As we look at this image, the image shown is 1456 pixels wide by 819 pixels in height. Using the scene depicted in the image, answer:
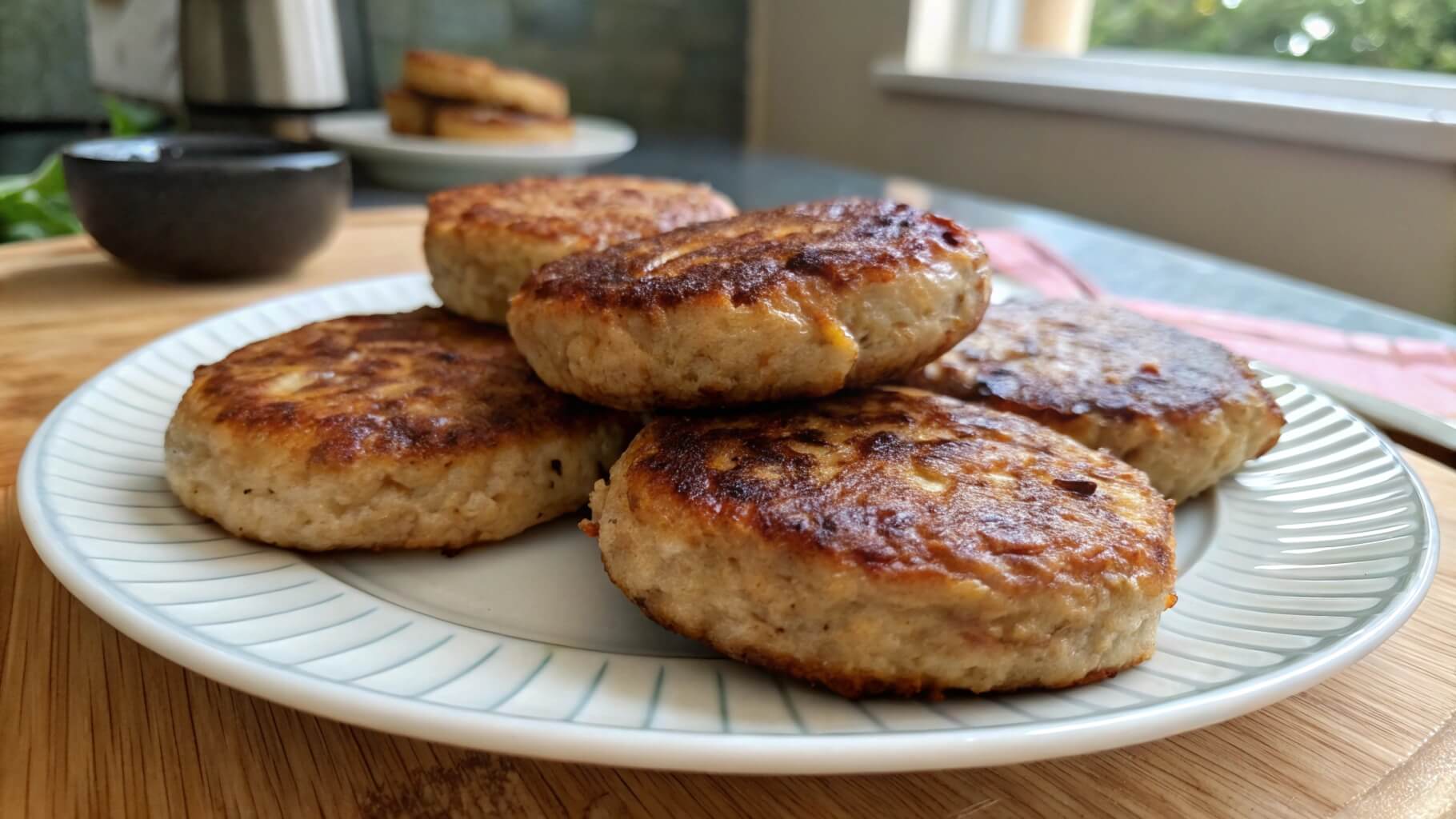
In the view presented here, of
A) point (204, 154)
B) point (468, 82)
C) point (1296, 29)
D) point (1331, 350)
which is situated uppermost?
point (1296, 29)

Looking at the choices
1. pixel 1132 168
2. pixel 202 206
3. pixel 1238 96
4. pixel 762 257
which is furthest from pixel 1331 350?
pixel 202 206

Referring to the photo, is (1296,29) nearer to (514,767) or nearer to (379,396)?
(379,396)

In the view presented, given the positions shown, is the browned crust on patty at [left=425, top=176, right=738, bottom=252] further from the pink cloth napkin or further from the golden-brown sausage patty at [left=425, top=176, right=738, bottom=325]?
the pink cloth napkin

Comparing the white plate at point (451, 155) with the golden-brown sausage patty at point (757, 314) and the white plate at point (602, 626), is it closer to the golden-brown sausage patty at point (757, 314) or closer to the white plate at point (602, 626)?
the white plate at point (602, 626)

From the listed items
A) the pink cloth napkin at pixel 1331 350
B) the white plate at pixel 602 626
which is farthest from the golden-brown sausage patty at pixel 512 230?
the pink cloth napkin at pixel 1331 350

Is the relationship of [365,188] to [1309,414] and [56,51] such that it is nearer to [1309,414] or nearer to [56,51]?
[56,51]

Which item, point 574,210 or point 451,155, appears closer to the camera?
point 574,210
